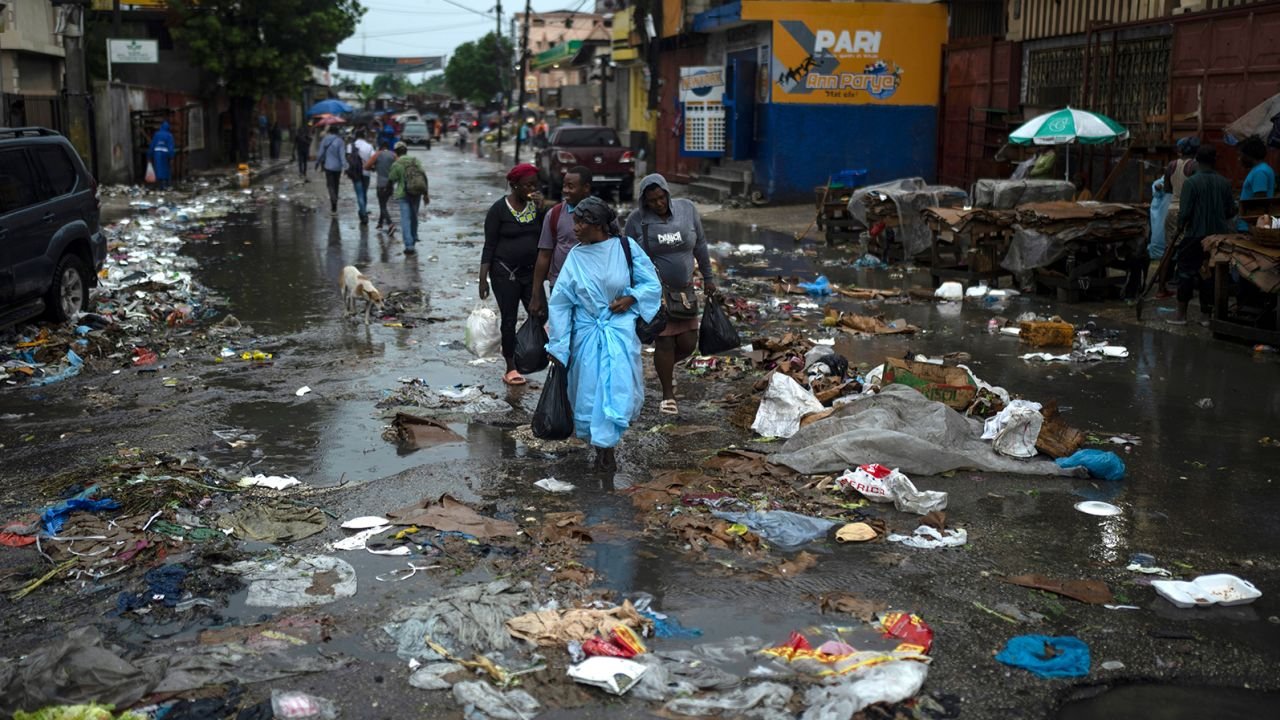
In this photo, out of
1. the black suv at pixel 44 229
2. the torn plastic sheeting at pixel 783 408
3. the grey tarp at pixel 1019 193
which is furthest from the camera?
the grey tarp at pixel 1019 193

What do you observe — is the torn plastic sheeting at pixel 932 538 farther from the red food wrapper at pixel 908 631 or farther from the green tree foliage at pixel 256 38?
the green tree foliage at pixel 256 38

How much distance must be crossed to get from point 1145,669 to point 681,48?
108 ft

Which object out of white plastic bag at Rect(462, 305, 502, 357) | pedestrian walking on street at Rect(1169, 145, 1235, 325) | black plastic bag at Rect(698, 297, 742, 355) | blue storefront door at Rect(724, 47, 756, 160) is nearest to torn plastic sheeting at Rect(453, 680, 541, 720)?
black plastic bag at Rect(698, 297, 742, 355)

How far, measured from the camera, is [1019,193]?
52.1 feet

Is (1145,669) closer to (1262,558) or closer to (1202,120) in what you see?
(1262,558)

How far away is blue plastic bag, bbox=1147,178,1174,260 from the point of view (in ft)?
44.7

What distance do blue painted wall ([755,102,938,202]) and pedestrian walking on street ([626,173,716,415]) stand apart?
19682 mm

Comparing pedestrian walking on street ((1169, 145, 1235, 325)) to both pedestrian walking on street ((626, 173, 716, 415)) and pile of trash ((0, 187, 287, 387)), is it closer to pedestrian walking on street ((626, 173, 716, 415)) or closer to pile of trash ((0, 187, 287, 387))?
pedestrian walking on street ((626, 173, 716, 415))

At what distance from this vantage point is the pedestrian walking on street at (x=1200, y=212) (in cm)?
1180

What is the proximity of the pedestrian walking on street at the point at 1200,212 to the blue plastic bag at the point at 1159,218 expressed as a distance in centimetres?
151

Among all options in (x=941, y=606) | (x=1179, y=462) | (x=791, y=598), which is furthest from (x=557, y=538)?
(x=1179, y=462)

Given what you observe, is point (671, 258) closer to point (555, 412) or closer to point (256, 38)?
point (555, 412)

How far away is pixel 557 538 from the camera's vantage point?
19.6 feet

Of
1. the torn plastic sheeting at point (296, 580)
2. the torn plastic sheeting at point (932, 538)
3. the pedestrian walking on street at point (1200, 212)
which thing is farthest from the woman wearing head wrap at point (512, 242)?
the pedestrian walking on street at point (1200, 212)
